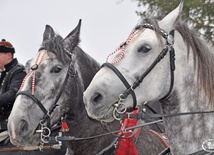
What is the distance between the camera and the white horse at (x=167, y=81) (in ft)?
11.6

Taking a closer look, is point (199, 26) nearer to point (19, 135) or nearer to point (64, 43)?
point (64, 43)

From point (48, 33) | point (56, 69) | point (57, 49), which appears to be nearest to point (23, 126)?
point (56, 69)

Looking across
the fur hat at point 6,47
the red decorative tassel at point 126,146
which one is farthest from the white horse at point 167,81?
the fur hat at point 6,47

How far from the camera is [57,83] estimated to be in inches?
184

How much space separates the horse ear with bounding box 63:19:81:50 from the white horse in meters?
1.34

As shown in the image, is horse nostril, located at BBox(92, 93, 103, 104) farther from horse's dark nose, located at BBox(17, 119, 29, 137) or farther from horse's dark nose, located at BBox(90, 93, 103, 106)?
horse's dark nose, located at BBox(17, 119, 29, 137)

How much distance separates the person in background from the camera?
542cm

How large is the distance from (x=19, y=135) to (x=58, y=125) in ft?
2.17

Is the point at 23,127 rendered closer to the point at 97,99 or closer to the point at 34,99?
the point at 34,99

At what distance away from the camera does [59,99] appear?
4.67 metres

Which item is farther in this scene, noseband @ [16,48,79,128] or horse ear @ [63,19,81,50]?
horse ear @ [63,19,81,50]

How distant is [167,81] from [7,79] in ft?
9.09

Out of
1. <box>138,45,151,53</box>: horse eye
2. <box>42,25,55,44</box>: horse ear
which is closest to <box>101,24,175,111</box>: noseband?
<box>138,45,151,53</box>: horse eye

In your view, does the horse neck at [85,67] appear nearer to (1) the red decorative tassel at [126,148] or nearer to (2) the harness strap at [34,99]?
(2) the harness strap at [34,99]
